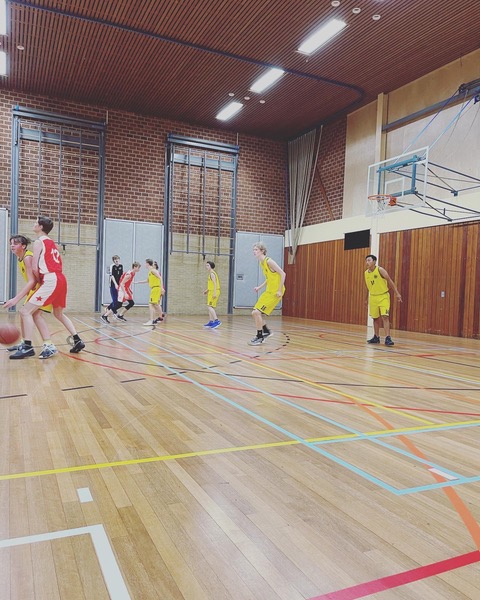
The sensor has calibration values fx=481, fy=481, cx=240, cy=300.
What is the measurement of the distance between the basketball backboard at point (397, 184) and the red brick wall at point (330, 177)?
166cm

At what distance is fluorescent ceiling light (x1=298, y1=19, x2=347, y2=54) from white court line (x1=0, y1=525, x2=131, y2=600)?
10.9 metres

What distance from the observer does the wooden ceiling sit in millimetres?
9727

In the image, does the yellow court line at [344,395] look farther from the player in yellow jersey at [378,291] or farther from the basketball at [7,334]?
A: the player in yellow jersey at [378,291]

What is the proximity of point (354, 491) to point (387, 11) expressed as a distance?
10.2m

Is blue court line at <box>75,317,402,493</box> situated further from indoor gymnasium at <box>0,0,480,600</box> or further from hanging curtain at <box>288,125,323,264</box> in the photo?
hanging curtain at <box>288,125,323,264</box>

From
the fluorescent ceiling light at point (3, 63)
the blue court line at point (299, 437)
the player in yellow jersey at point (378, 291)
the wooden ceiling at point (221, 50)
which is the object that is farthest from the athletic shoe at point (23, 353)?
the fluorescent ceiling light at point (3, 63)

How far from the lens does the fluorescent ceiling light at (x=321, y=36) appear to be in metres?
10.1

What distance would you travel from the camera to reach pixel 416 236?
41.3 feet

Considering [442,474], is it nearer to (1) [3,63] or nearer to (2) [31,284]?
(2) [31,284]

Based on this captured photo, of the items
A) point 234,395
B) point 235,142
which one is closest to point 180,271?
point 235,142

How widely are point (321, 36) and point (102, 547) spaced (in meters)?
11.3

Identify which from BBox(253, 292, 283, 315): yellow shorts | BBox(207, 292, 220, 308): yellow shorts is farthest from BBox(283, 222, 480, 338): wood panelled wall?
BBox(253, 292, 283, 315): yellow shorts

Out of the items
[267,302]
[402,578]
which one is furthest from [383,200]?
[402,578]

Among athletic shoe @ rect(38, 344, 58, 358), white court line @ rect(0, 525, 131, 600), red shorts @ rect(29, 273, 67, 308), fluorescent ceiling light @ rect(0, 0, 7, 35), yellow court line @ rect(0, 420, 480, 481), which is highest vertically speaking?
fluorescent ceiling light @ rect(0, 0, 7, 35)
